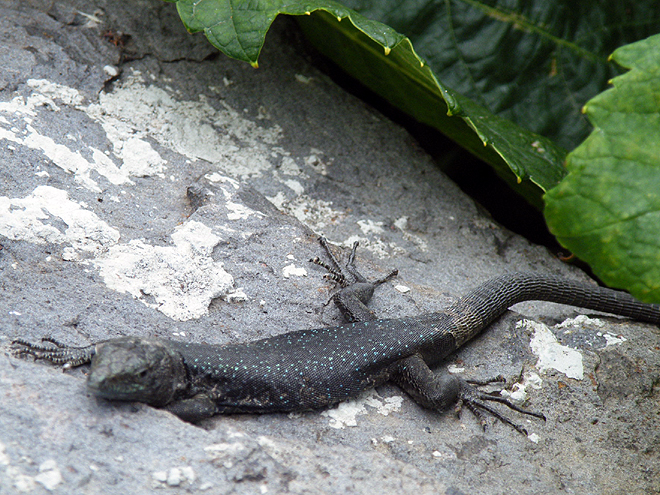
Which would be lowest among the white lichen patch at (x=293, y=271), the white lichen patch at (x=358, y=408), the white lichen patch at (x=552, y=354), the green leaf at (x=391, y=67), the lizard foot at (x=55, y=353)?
the white lichen patch at (x=358, y=408)

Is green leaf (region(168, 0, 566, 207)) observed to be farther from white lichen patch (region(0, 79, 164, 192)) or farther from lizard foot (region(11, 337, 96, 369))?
lizard foot (region(11, 337, 96, 369))

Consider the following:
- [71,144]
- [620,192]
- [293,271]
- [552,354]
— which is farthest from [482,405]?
[71,144]

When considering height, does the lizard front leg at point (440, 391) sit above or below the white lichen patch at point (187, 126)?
below

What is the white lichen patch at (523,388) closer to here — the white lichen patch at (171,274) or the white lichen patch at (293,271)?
the white lichen patch at (293,271)

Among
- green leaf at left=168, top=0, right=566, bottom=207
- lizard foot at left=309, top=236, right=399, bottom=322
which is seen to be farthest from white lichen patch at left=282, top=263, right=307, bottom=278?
green leaf at left=168, top=0, right=566, bottom=207

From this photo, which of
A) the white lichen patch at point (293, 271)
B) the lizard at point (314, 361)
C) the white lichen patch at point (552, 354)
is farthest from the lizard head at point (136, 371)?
the white lichen patch at point (552, 354)

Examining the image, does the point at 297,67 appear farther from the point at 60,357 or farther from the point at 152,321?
the point at 60,357
